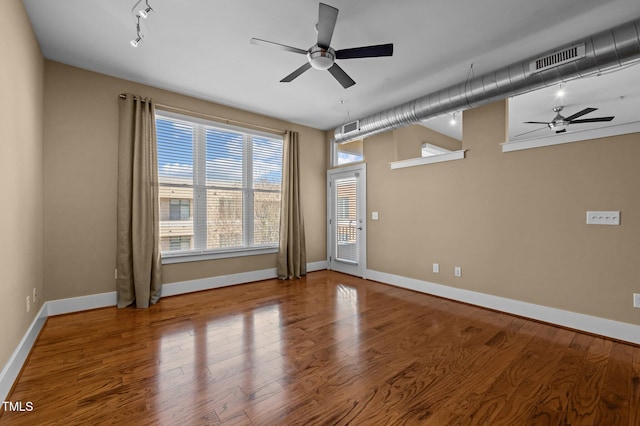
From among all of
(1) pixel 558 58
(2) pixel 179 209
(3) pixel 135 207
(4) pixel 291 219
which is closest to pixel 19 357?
(3) pixel 135 207

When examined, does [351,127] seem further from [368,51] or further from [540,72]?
[540,72]

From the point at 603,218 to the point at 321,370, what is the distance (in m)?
3.17

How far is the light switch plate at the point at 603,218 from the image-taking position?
2.73 m

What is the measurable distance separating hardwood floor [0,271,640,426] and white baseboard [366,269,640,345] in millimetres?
116

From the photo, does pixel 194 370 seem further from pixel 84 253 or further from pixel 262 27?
pixel 262 27

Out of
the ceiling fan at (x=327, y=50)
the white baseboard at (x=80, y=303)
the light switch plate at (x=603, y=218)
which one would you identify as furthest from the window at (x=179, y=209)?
the light switch plate at (x=603, y=218)

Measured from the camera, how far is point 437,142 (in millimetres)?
5676

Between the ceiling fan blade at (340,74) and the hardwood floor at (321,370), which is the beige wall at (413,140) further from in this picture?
the hardwood floor at (321,370)

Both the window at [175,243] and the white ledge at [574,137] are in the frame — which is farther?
the window at [175,243]

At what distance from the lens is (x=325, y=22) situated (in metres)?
2.12

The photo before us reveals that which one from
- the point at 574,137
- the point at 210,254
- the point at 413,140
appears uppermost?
the point at 413,140

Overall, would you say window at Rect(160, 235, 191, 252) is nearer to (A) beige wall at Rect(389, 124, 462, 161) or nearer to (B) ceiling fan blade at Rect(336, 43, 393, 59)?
(B) ceiling fan blade at Rect(336, 43, 393, 59)

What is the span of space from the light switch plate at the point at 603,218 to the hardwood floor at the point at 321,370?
1159mm

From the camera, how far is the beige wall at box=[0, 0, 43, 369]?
1.96 meters
